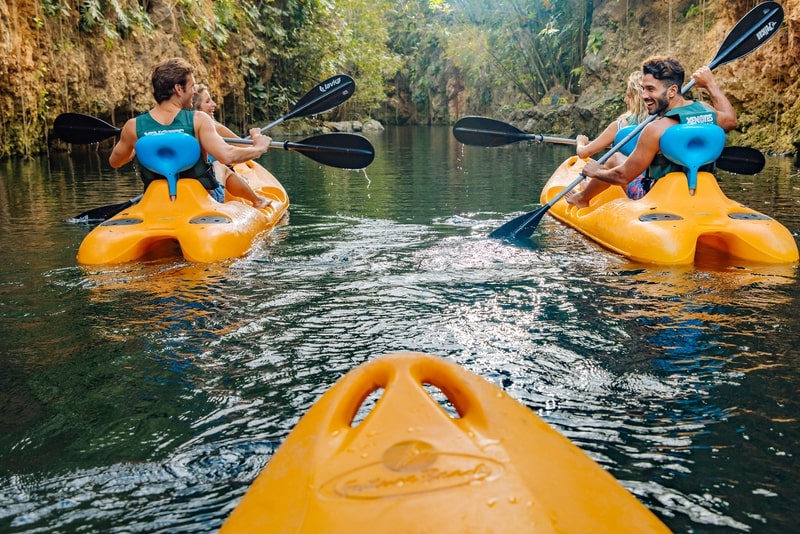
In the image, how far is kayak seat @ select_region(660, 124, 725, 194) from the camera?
395 cm

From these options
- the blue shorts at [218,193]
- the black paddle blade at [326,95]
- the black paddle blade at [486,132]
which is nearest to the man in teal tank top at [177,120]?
the blue shorts at [218,193]

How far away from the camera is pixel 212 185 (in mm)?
4598

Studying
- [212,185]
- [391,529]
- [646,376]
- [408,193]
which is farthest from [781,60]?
[391,529]

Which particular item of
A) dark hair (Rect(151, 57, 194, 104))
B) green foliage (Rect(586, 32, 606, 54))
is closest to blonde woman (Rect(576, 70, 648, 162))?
dark hair (Rect(151, 57, 194, 104))

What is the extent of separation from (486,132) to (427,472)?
5052 mm

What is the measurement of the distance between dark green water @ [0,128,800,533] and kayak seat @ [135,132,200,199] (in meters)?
0.65

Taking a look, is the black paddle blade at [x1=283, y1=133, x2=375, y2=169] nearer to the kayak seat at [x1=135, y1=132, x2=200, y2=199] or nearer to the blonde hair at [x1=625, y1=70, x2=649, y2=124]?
the kayak seat at [x1=135, y1=132, x2=200, y2=199]

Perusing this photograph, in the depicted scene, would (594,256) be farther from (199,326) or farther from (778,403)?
(199,326)

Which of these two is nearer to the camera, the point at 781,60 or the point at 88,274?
the point at 88,274

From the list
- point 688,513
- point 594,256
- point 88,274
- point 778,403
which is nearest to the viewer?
point 688,513

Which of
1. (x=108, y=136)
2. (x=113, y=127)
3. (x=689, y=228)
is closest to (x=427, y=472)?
(x=689, y=228)

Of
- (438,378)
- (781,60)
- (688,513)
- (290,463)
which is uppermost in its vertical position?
(781,60)

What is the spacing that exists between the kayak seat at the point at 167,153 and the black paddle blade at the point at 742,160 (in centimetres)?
345

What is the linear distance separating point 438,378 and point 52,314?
2.29m
